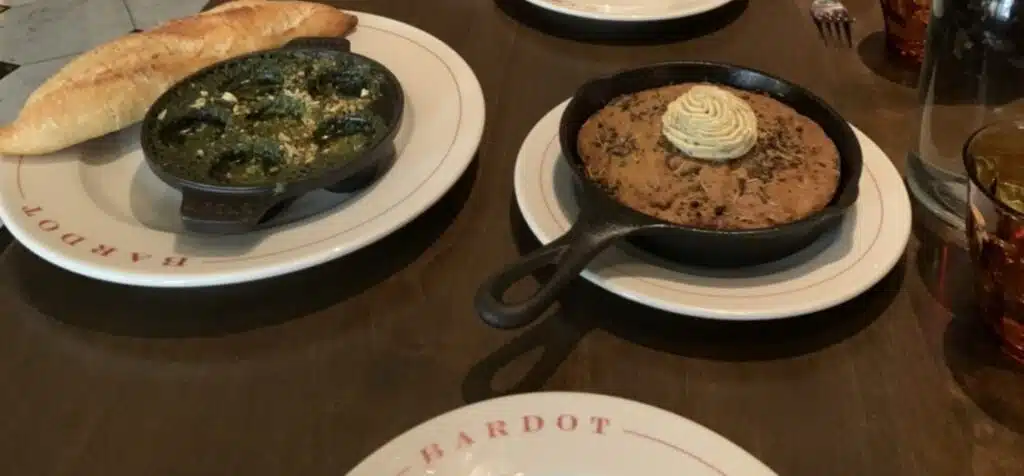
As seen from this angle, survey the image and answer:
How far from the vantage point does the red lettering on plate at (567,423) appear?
62 cm

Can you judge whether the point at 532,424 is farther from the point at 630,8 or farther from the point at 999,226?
the point at 630,8

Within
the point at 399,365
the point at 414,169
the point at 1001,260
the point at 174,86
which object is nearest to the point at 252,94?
the point at 174,86

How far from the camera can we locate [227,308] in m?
0.77

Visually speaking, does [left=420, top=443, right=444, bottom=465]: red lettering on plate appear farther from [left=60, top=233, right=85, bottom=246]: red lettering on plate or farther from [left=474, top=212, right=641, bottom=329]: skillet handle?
[left=60, top=233, right=85, bottom=246]: red lettering on plate

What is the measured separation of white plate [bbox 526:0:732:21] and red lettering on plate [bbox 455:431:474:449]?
0.62m

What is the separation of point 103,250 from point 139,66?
24 centimetres

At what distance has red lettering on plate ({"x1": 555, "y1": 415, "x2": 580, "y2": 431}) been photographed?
0.62 metres

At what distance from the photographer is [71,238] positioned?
0.80m

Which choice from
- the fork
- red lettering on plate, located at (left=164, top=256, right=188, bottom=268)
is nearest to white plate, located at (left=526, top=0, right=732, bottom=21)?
the fork

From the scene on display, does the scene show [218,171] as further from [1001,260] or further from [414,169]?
[1001,260]

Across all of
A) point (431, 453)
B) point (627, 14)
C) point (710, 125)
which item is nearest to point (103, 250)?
point (431, 453)

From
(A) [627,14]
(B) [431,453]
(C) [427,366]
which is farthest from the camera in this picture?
(A) [627,14]

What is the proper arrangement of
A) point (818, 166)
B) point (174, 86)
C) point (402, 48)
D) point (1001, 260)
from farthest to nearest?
point (402, 48)
point (174, 86)
point (818, 166)
point (1001, 260)

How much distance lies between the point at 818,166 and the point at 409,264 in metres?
0.35
